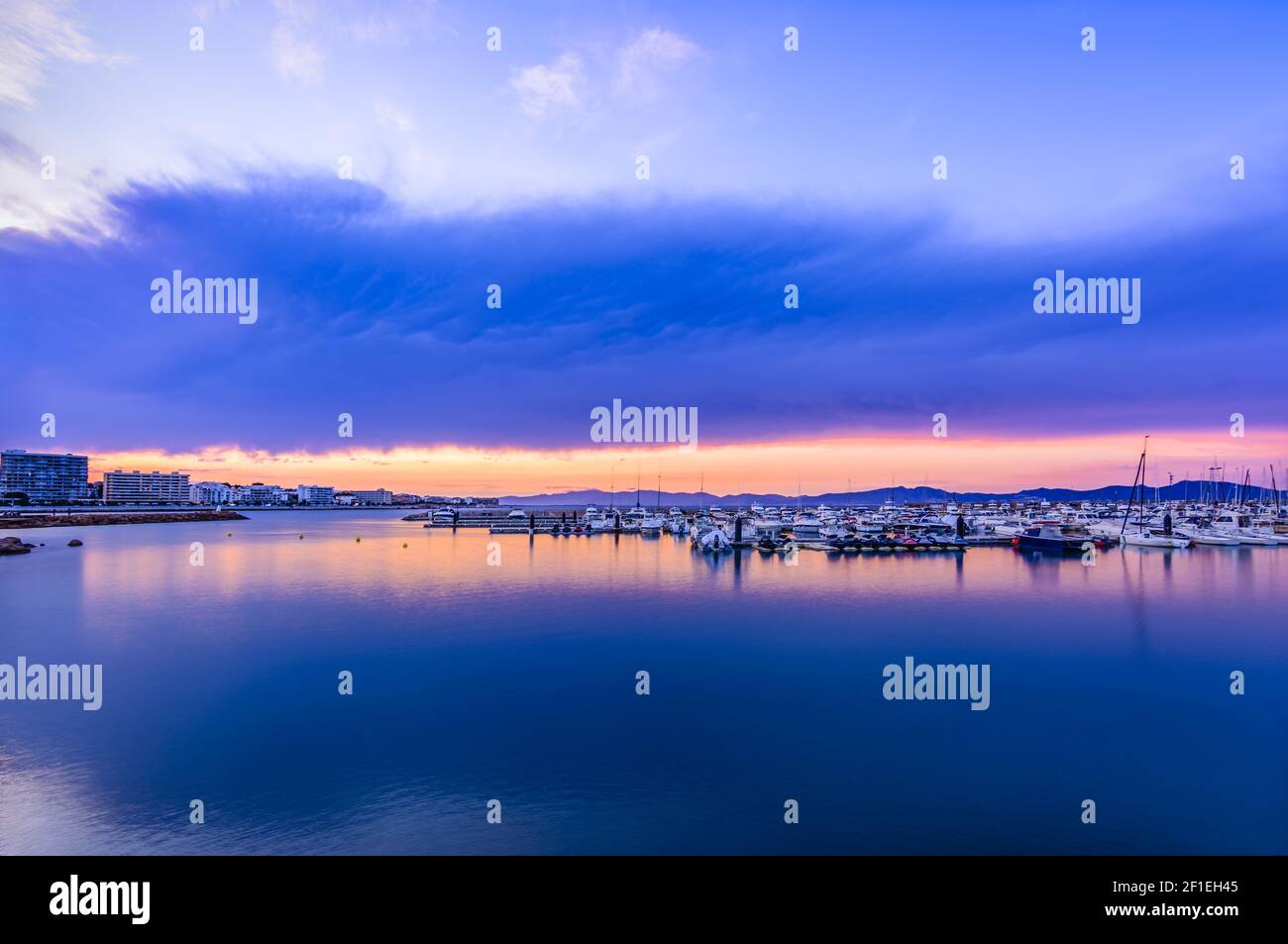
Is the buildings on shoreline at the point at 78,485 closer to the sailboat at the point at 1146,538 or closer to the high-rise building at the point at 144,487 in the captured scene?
the high-rise building at the point at 144,487

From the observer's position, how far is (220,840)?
10.8m

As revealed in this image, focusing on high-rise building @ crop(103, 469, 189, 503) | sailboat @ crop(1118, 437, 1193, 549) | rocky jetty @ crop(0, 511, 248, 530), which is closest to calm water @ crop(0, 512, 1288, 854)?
sailboat @ crop(1118, 437, 1193, 549)

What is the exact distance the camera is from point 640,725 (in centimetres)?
1659

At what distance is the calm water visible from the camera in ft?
37.1

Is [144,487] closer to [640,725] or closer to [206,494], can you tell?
[206,494]

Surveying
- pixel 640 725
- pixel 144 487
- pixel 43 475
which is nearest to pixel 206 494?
pixel 144 487

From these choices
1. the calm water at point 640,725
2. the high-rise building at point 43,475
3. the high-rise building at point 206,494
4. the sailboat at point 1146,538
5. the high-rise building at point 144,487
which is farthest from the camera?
the high-rise building at point 206,494

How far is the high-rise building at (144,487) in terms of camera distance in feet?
560

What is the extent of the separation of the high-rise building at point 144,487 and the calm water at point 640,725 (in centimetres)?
17496

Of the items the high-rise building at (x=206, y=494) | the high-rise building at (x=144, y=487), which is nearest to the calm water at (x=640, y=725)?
the high-rise building at (x=144, y=487)

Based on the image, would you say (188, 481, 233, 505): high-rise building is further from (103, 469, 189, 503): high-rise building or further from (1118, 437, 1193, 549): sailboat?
(1118, 437, 1193, 549): sailboat

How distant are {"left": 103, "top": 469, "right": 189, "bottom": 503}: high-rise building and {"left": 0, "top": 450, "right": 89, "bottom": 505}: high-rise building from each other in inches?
525
